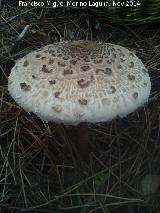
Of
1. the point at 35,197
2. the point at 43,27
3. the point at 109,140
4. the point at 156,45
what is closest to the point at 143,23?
the point at 156,45

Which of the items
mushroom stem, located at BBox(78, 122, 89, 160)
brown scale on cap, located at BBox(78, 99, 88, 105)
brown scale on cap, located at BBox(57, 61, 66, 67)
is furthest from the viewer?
mushroom stem, located at BBox(78, 122, 89, 160)

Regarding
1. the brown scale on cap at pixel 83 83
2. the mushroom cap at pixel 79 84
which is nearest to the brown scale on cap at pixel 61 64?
the mushroom cap at pixel 79 84

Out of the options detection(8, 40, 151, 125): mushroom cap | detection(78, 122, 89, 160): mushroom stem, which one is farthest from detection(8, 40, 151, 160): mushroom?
detection(78, 122, 89, 160): mushroom stem

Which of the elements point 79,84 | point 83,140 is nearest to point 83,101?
point 79,84

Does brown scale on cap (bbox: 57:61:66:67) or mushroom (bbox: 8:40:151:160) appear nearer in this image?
mushroom (bbox: 8:40:151:160)

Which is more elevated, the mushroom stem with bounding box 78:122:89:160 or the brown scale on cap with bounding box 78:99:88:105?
the brown scale on cap with bounding box 78:99:88:105

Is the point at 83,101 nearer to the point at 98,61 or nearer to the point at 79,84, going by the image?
the point at 79,84

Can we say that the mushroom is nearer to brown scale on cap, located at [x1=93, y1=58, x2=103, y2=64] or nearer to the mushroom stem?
brown scale on cap, located at [x1=93, y1=58, x2=103, y2=64]

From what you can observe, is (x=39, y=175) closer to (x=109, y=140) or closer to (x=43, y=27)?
(x=109, y=140)

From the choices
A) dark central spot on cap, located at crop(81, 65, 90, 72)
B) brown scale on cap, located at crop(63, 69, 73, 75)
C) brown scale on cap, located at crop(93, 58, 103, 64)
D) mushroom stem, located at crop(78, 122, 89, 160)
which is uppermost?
brown scale on cap, located at crop(93, 58, 103, 64)
